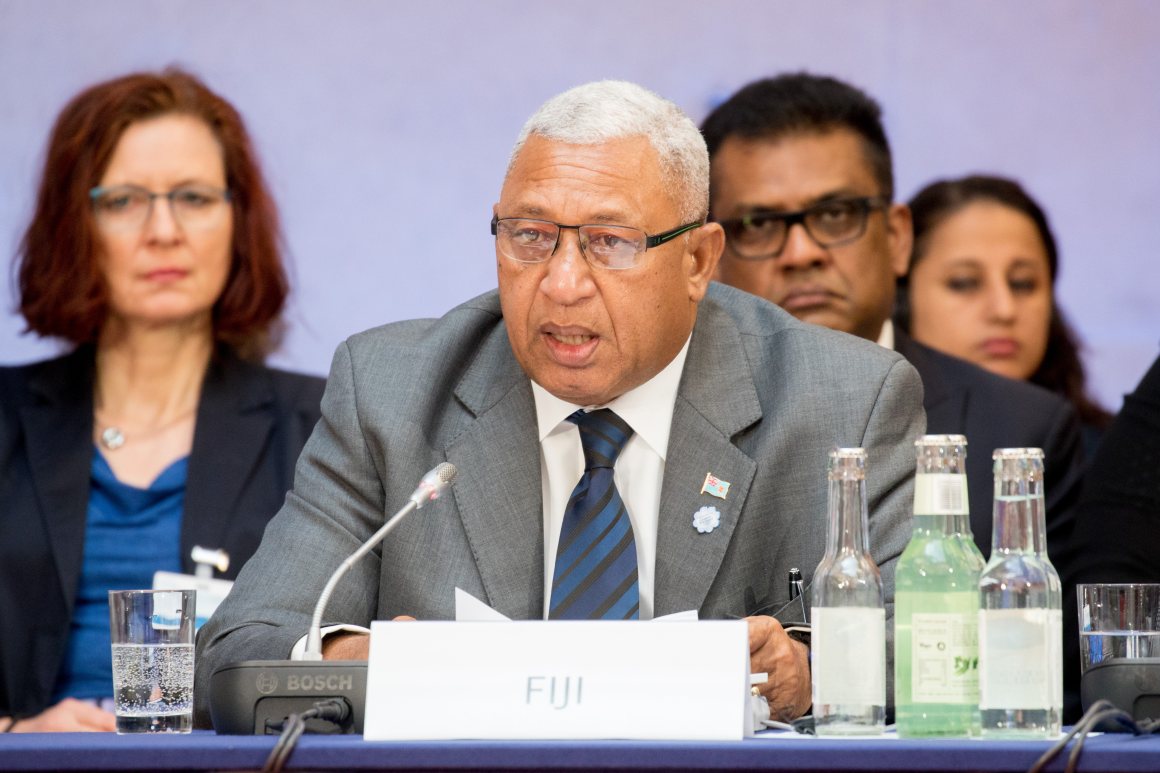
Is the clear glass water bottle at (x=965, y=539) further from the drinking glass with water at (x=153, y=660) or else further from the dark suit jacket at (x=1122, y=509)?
the dark suit jacket at (x=1122, y=509)

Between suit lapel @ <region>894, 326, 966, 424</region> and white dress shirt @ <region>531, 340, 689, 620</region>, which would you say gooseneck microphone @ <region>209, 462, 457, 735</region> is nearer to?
white dress shirt @ <region>531, 340, 689, 620</region>

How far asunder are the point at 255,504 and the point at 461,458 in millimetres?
1301

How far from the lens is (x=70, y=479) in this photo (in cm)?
375

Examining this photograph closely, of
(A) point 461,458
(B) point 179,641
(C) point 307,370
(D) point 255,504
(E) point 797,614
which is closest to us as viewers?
(B) point 179,641

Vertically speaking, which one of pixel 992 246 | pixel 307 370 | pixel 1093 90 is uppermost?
pixel 1093 90

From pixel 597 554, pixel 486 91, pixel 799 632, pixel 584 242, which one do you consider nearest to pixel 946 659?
pixel 799 632

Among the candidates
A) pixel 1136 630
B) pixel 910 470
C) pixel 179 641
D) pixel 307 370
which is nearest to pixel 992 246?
pixel 307 370

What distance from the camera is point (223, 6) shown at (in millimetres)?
4426

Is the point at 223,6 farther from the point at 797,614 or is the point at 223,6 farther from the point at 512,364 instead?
the point at 797,614

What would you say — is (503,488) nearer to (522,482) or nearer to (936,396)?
(522,482)

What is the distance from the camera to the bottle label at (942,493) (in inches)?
65.3

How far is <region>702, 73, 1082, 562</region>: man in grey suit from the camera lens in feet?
12.6

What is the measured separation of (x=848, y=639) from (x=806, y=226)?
2334mm

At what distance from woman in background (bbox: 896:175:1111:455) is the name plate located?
309 centimetres
